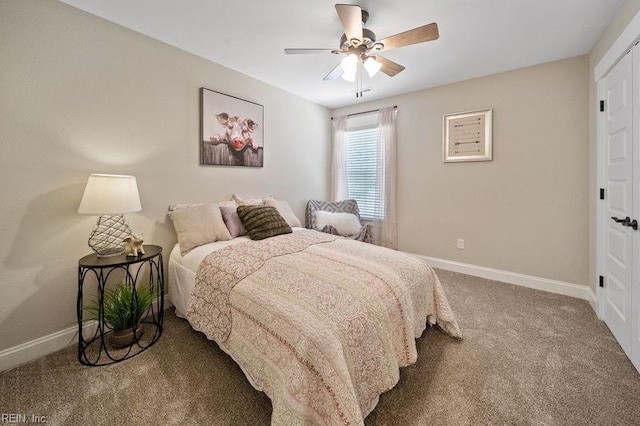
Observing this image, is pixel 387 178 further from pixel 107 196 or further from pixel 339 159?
pixel 107 196

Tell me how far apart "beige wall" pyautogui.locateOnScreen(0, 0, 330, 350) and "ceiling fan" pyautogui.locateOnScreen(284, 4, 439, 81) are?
133 cm

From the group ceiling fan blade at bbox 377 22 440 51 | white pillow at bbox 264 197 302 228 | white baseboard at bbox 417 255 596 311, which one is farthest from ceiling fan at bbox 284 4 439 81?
white baseboard at bbox 417 255 596 311

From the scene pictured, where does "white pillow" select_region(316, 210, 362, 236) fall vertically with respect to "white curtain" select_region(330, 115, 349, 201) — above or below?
below

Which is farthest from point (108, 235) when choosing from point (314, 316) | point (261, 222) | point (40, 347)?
point (314, 316)

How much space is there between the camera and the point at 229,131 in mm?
2979

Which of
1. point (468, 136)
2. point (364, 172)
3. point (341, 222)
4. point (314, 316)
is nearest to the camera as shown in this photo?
point (314, 316)

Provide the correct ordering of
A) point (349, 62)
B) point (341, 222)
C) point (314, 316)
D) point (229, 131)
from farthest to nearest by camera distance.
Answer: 1. point (341, 222)
2. point (229, 131)
3. point (349, 62)
4. point (314, 316)

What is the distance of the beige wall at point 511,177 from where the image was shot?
8.93ft

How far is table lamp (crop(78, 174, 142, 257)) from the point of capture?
5.93ft

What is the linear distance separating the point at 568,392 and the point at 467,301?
3.77 ft

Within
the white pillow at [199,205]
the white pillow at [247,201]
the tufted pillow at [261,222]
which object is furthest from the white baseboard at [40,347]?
the white pillow at [247,201]

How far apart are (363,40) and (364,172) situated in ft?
7.75

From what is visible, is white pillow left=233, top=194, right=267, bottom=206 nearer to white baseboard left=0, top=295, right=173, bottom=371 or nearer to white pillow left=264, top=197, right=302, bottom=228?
white pillow left=264, top=197, right=302, bottom=228

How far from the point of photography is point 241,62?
283 centimetres
